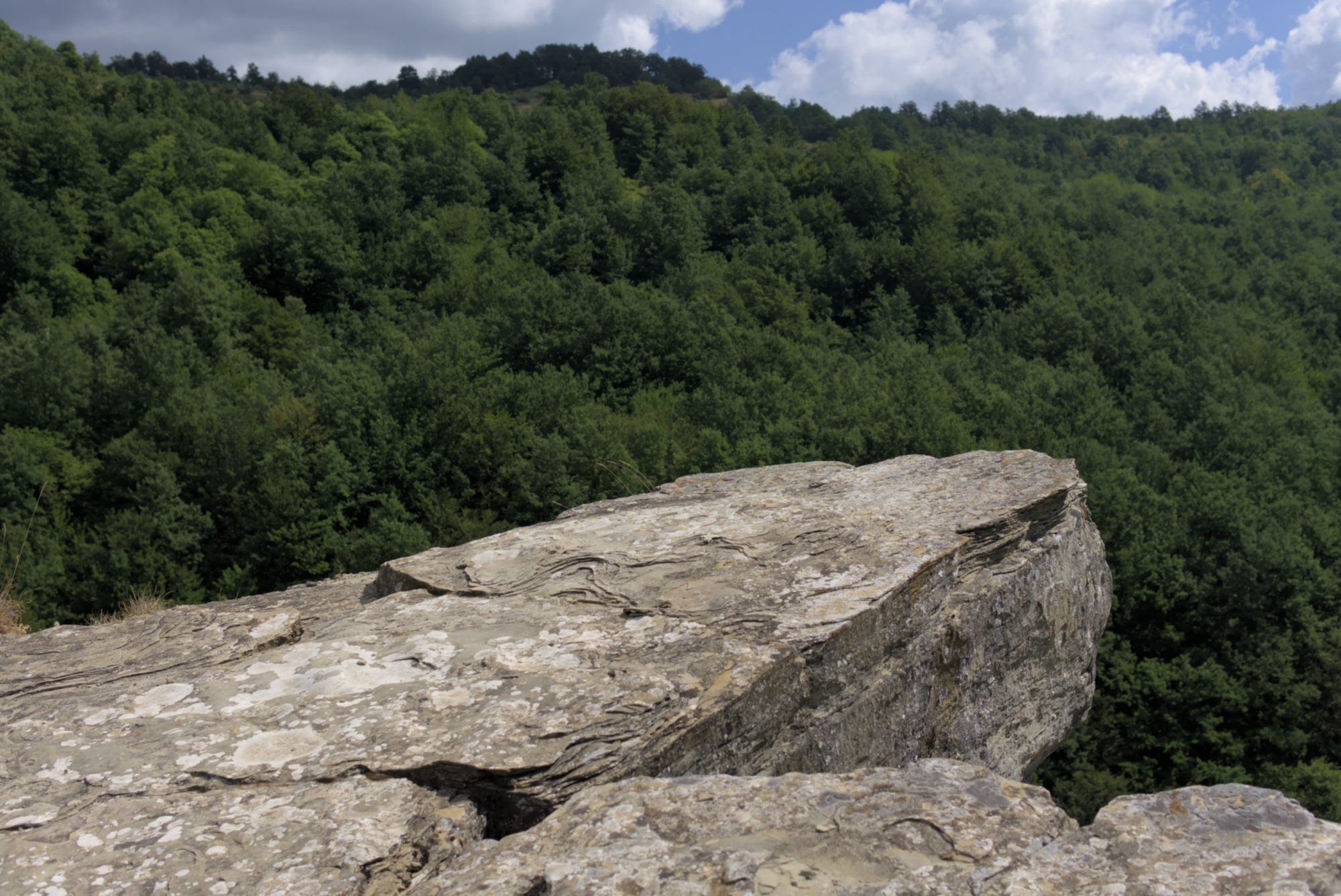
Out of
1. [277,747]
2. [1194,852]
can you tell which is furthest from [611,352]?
[1194,852]

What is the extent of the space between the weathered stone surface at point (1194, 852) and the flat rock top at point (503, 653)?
2.14 metres

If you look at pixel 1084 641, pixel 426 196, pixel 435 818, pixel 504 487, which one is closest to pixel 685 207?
pixel 426 196

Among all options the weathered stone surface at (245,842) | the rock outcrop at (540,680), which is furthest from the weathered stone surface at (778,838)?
the rock outcrop at (540,680)

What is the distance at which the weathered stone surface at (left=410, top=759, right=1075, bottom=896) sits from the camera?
3664 millimetres

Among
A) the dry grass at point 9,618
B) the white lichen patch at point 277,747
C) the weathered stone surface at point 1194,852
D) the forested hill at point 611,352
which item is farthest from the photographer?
the forested hill at point 611,352

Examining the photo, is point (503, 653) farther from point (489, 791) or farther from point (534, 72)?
point (534, 72)

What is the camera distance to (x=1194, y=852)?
147 inches

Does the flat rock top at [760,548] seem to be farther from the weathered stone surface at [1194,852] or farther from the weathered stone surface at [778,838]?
the weathered stone surface at [1194,852]

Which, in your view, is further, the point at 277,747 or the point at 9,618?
Answer: the point at 9,618

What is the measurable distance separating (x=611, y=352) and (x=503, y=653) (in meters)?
33.5

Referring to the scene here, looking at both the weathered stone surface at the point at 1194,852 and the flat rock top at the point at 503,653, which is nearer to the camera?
the weathered stone surface at the point at 1194,852

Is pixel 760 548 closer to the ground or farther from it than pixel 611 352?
closer to the ground

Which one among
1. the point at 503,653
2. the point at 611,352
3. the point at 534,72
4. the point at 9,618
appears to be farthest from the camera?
the point at 534,72

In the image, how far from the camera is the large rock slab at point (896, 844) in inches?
142
